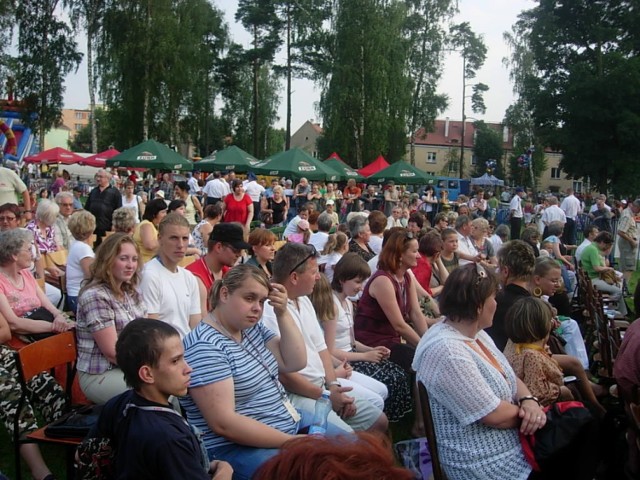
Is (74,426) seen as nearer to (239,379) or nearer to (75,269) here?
(239,379)

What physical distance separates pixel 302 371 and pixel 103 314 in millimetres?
Answer: 1205

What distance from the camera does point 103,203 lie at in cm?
917

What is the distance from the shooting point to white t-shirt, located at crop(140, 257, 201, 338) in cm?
396

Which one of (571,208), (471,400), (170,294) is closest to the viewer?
(471,400)

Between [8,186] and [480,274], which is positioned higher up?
[8,186]

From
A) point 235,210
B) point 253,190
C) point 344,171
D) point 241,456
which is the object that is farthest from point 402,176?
point 241,456

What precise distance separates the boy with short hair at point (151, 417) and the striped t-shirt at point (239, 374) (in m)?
0.29

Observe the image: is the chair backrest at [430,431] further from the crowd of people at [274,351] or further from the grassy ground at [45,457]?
the grassy ground at [45,457]

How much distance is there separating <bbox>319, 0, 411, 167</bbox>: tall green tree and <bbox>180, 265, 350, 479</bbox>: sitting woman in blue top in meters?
32.3

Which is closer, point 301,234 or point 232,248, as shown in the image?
point 232,248

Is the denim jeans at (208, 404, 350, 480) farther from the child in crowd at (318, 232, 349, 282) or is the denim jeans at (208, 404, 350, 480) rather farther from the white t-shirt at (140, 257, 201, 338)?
the child in crowd at (318, 232, 349, 282)

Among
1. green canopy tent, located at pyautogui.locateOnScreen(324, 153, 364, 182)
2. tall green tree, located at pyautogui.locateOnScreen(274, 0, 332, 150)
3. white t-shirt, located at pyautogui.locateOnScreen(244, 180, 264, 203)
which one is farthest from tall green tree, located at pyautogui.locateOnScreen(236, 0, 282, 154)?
white t-shirt, located at pyautogui.locateOnScreen(244, 180, 264, 203)

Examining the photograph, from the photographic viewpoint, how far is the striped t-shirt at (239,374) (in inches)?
105

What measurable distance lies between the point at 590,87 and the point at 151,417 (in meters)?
36.1
